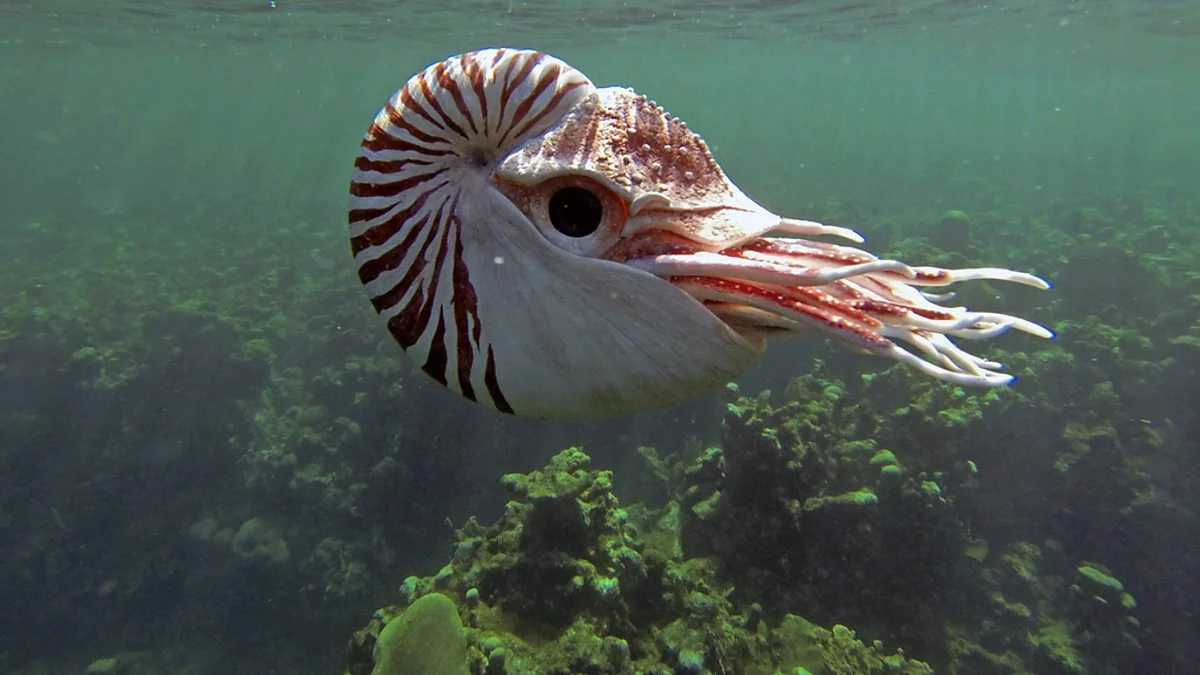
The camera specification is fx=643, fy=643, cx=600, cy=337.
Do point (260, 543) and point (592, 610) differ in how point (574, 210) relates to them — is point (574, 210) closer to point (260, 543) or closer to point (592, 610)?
point (592, 610)

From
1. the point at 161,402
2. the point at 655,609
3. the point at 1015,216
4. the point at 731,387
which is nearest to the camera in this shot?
the point at 655,609

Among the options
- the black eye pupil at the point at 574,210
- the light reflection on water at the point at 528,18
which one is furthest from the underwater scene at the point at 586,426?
the light reflection on water at the point at 528,18

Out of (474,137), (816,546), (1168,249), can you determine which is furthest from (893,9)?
(474,137)

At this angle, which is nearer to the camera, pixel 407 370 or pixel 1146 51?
pixel 407 370

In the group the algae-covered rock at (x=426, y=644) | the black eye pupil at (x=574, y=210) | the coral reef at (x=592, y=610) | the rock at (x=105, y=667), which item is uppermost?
the black eye pupil at (x=574, y=210)

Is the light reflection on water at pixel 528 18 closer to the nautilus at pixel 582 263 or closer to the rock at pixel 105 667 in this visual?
the rock at pixel 105 667

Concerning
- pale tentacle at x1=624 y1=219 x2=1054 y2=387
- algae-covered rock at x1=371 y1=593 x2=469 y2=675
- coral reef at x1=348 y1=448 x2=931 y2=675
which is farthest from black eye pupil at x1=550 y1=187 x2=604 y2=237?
coral reef at x1=348 y1=448 x2=931 y2=675

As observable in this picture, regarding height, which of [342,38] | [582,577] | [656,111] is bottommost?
[582,577]

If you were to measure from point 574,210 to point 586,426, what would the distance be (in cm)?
679

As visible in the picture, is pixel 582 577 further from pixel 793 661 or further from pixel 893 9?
pixel 893 9

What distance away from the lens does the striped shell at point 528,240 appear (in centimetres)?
142

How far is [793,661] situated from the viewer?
4.42m

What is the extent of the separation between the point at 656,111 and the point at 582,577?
3388 mm

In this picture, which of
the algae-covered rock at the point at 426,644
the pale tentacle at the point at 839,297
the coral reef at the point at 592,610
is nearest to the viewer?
the pale tentacle at the point at 839,297
